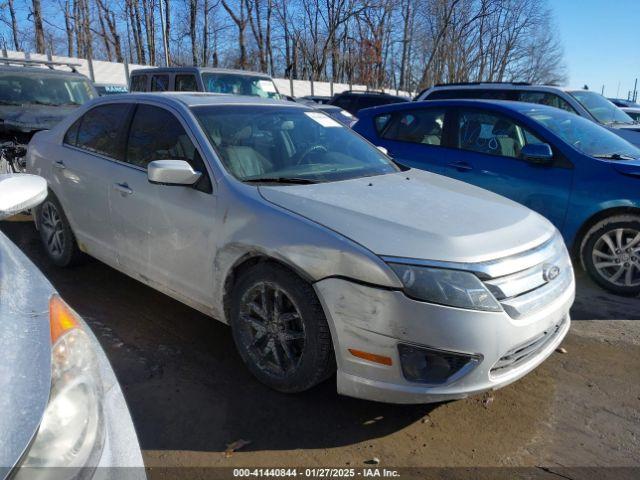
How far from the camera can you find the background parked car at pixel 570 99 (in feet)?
26.7

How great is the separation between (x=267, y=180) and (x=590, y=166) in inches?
123

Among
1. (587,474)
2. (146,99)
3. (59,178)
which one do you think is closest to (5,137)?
(59,178)

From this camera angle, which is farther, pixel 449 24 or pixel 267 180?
pixel 449 24

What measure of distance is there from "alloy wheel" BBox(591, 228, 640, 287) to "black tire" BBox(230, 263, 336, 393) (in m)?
3.04

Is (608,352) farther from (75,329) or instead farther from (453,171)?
(75,329)

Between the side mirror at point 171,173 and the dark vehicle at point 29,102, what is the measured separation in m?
5.12

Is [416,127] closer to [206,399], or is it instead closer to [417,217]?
[417,217]

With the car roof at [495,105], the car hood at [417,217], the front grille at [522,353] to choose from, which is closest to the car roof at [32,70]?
the car roof at [495,105]

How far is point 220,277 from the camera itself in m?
2.91

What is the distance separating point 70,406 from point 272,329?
1.50m

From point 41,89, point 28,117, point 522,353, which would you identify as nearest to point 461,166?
point 522,353

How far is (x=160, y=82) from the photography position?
1071cm

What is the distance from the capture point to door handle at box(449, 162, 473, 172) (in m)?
5.20

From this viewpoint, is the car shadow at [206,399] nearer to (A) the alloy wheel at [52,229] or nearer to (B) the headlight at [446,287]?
(B) the headlight at [446,287]
